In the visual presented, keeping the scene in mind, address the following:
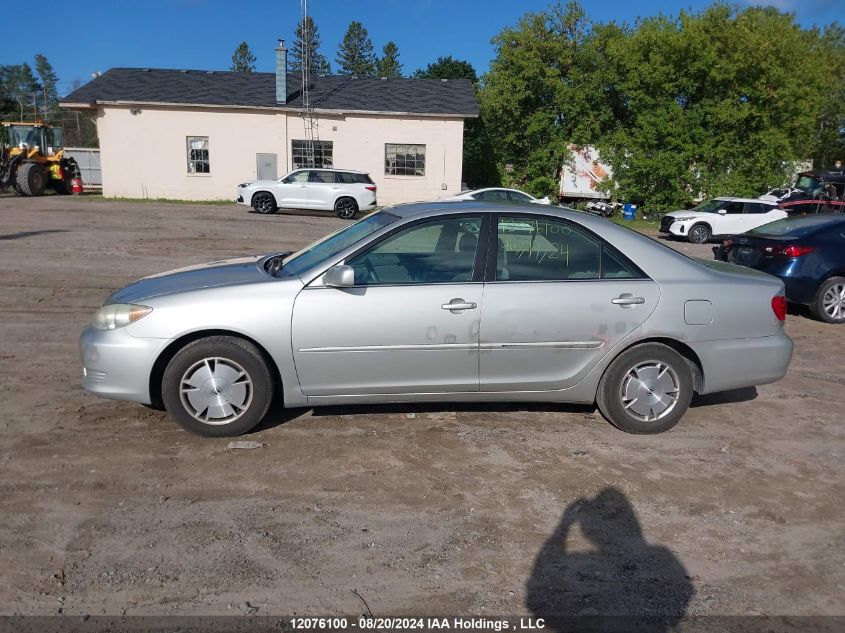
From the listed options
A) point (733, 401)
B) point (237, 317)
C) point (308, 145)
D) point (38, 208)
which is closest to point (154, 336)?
point (237, 317)

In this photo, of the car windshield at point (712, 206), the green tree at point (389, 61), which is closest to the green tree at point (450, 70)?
the green tree at point (389, 61)

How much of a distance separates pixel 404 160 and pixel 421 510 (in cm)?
2658

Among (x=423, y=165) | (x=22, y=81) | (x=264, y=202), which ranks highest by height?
(x=22, y=81)

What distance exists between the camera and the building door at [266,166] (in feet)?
94.5

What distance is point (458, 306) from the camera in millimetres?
4617

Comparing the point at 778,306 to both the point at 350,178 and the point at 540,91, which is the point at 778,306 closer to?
the point at 350,178

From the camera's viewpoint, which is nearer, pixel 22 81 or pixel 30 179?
pixel 30 179

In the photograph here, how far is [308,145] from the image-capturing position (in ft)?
95.0

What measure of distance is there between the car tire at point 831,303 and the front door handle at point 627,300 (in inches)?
223

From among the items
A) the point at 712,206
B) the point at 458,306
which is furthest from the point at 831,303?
the point at 712,206

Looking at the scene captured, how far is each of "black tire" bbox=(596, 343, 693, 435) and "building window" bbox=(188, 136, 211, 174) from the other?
26896 millimetres

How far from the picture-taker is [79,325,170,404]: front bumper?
447 cm

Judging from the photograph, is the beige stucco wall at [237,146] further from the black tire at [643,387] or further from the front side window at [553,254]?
the black tire at [643,387]

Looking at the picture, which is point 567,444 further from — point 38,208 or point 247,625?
point 38,208
